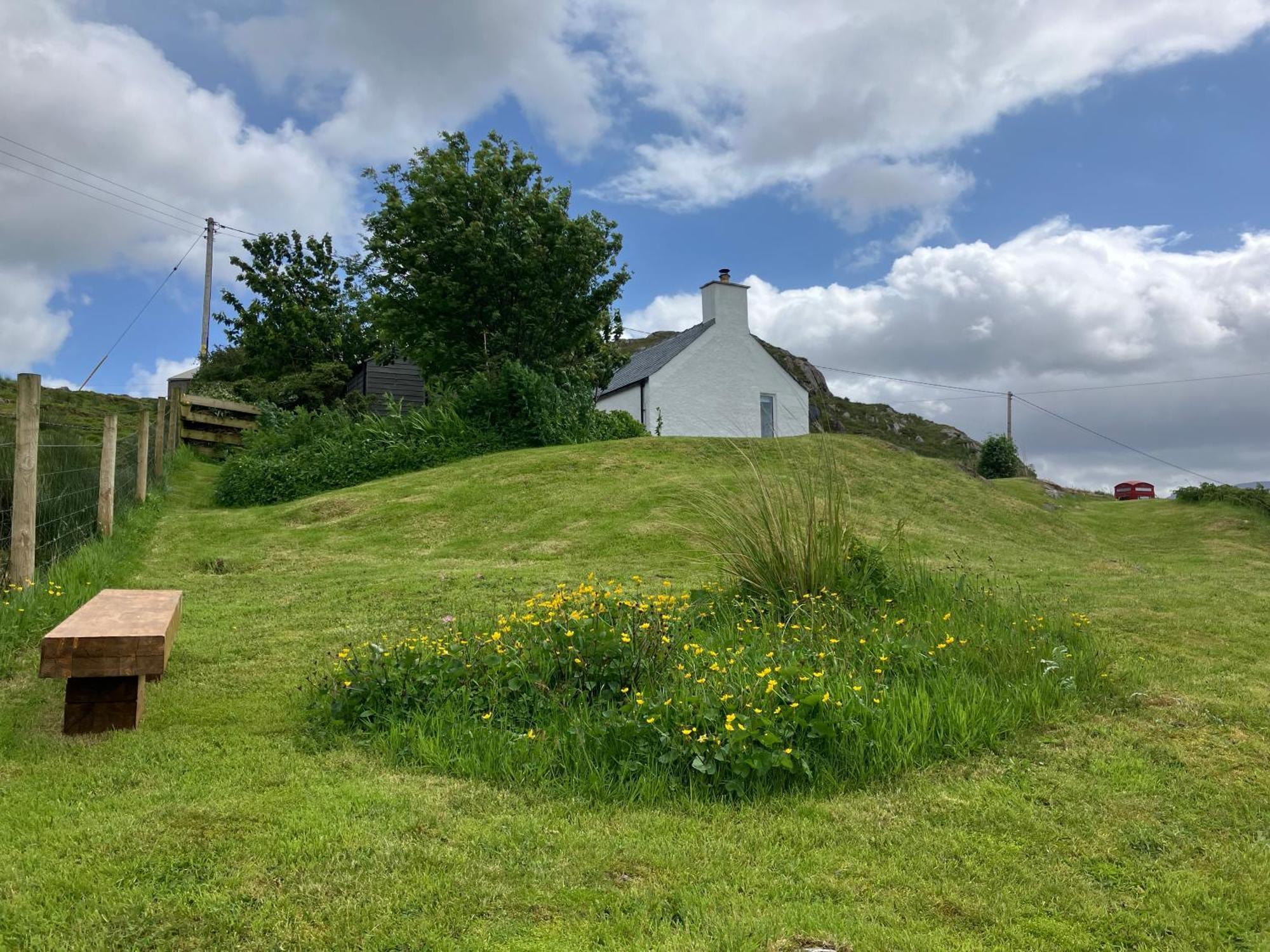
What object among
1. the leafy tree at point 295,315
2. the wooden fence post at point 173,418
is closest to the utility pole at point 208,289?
the leafy tree at point 295,315

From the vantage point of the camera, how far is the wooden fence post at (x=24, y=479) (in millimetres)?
7148

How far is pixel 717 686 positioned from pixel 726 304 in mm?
25040

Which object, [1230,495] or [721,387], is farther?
[721,387]

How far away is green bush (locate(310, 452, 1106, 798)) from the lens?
3.93 meters

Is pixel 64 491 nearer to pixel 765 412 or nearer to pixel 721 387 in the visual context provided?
pixel 721 387

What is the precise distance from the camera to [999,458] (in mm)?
36812

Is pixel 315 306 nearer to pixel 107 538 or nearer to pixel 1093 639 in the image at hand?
pixel 107 538

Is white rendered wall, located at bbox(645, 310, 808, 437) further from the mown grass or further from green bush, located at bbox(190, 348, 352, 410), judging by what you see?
the mown grass

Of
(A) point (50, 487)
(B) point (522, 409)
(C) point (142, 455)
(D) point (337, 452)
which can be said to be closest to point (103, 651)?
(A) point (50, 487)

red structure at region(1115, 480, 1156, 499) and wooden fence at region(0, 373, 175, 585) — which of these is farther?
red structure at region(1115, 480, 1156, 499)

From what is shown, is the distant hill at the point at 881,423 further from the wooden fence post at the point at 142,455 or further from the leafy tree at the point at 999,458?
the wooden fence post at the point at 142,455

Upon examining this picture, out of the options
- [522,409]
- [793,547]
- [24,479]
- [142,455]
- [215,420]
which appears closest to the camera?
[793,547]

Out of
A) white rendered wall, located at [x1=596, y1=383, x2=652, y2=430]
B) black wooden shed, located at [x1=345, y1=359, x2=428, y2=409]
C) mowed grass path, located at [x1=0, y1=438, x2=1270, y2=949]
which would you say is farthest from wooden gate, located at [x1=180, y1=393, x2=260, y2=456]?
mowed grass path, located at [x1=0, y1=438, x2=1270, y2=949]

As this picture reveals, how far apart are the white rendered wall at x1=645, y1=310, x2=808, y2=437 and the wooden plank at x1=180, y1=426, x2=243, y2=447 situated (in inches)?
457
